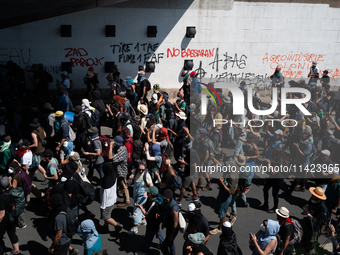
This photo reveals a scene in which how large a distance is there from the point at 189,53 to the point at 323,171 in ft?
29.0

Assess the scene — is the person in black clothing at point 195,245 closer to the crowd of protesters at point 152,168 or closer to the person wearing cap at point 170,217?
the crowd of protesters at point 152,168

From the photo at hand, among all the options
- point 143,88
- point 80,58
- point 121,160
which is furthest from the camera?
point 80,58

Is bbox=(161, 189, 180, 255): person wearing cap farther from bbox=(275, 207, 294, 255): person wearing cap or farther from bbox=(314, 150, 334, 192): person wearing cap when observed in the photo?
bbox=(314, 150, 334, 192): person wearing cap

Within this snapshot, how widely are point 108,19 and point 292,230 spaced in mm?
11368

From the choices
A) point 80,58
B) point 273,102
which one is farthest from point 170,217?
point 80,58

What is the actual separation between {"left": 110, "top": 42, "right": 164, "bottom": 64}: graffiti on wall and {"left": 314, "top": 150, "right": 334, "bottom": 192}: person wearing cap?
858 cm

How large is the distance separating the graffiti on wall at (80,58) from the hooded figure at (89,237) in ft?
32.6

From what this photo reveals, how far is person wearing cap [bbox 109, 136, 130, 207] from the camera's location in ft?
27.3

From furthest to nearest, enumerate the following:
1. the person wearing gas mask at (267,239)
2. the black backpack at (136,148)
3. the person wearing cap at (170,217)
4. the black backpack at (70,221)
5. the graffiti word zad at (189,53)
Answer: the graffiti word zad at (189,53) < the black backpack at (136,148) < the person wearing cap at (170,217) < the black backpack at (70,221) < the person wearing gas mask at (267,239)

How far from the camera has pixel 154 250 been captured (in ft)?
24.3

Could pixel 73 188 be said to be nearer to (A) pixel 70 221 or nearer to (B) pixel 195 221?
(A) pixel 70 221

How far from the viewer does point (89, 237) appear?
6.26 m

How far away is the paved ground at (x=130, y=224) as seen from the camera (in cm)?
731

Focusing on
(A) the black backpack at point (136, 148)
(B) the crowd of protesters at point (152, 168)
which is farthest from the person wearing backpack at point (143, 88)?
(A) the black backpack at point (136, 148)
